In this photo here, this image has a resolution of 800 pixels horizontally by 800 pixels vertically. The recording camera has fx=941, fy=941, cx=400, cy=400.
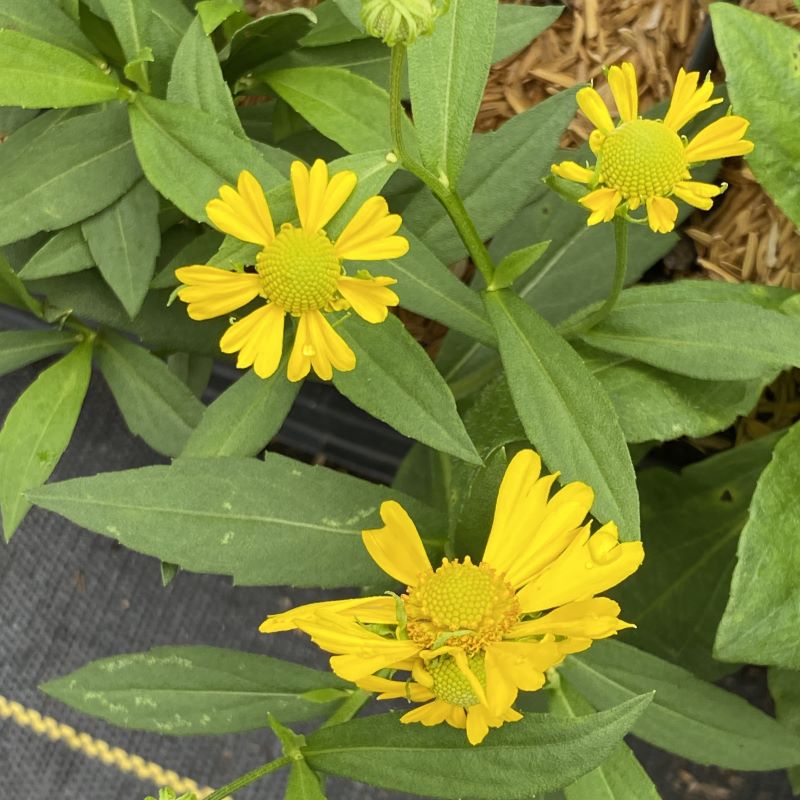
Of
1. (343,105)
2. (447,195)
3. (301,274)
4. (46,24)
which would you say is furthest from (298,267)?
(46,24)

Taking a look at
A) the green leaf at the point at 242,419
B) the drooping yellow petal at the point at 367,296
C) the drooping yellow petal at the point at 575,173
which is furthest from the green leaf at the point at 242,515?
the drooping yellow petal at the point at 575,173

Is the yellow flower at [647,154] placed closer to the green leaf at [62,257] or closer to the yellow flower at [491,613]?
the yellow flower at [491,613]

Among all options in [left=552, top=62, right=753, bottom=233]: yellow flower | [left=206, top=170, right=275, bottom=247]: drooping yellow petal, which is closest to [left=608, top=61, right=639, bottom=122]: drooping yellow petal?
[left=552, top=62, right=753, bottom=233]: yellow flower

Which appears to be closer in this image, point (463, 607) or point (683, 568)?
point (463, 607)

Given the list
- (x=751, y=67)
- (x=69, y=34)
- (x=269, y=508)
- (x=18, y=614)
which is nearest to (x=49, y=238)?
(x=69, y=34)

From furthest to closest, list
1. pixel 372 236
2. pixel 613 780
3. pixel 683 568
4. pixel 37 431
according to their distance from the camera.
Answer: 1. pixel 683 568
2. pixel 37 431
3. pixel 613 780
4. pixel 372 236

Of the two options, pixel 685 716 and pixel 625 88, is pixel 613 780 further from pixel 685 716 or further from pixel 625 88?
pixel 625 88
